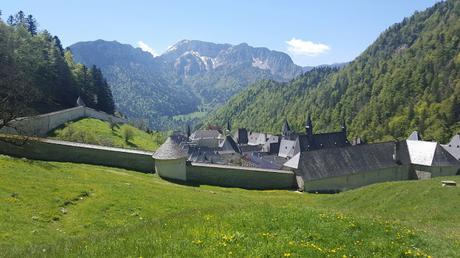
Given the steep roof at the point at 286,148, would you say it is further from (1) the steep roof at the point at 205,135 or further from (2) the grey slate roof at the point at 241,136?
(1) the steep roof at the point at 205,135

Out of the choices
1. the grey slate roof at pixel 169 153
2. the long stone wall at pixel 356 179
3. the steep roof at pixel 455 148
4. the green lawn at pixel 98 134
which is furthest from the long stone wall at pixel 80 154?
the steep roof at pixel 455 148

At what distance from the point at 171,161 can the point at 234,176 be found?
886cm

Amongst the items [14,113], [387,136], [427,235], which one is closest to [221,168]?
[14,113]

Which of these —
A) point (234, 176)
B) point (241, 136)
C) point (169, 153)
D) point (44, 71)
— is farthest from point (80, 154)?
point (241, 136)

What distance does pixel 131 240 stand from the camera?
13.1 meters

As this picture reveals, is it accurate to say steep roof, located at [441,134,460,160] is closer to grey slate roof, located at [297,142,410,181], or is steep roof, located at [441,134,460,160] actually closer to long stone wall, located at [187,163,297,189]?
grey slate roof, located at [297,142,410,181]

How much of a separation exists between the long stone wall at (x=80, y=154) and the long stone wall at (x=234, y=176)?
548 centimetres

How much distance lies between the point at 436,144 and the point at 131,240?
246 ft

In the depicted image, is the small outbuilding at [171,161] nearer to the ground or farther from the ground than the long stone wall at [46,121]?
nearer to the ground

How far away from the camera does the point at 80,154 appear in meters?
49.4

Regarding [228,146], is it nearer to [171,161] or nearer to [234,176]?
[234,176]

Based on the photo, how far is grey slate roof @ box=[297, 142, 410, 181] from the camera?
6419 centimetres

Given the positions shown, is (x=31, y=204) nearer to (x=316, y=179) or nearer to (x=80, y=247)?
(x=80, y=247)

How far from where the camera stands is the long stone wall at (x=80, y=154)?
4616cm
